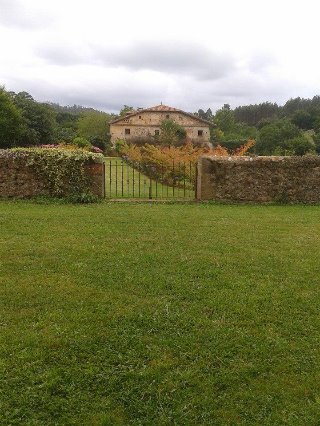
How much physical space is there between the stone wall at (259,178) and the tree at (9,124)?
26645 mm

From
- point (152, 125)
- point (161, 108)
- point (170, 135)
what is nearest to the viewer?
point (170, 135)

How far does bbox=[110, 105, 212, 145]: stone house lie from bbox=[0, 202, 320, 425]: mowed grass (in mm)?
42730

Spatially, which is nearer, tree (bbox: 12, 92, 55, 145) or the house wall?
tree (bbox: 12, 92, 55, 145)

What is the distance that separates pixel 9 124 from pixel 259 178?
27888 millimetres

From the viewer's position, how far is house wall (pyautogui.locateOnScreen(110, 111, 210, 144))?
157ft

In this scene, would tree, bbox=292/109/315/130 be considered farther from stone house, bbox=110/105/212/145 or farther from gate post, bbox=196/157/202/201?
gate post, bbox=196/157/202/201

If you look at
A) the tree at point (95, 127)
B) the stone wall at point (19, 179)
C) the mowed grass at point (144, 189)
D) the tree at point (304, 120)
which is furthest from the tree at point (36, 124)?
the tree at point (304, 120)

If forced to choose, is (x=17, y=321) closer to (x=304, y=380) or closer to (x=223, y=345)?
(x=223, y=345)

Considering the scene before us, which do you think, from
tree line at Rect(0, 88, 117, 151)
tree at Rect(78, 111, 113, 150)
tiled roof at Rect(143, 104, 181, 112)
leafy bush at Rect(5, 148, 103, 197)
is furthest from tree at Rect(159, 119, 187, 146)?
leafy bush at Rect(5, 148, 103, 197)

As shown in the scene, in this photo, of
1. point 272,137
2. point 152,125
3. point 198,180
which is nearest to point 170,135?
point 152,125

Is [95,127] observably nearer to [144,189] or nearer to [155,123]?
[155,123]

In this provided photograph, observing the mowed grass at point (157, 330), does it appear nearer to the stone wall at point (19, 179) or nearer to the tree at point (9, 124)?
the stone wall at point (19, 179)

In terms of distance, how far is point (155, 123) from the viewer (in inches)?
1922

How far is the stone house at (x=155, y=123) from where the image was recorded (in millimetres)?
47812
